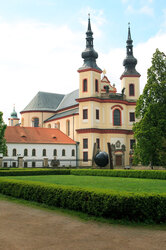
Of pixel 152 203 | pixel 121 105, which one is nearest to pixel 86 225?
pixel 152 203

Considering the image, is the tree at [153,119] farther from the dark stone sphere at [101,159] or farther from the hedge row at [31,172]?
the hedge row at [31,172]

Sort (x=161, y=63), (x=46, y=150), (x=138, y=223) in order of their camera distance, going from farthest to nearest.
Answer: (x=46, y=150), (x=161, y=63), (x=138, y=223)

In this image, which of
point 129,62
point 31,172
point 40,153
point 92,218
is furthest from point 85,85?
point 92,218

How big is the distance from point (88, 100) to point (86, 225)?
49781mm

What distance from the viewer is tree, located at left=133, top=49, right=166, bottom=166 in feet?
124

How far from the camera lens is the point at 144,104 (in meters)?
41.1

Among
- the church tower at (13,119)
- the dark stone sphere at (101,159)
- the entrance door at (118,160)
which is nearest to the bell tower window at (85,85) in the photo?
the entrance door at (118,160)

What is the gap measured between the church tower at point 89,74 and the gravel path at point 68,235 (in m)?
49.9

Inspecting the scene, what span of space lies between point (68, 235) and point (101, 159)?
102 feet

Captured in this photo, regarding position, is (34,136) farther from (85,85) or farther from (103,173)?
(103,173)

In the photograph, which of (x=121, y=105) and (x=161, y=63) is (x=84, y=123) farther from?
(x=161, y=63)

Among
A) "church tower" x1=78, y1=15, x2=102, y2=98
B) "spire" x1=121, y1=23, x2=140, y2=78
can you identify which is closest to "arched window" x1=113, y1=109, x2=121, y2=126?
"church tower" x1=78, y1=15, x2=102, y2=98

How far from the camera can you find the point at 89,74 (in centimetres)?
5941

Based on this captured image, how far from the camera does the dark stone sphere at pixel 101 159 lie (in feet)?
129
